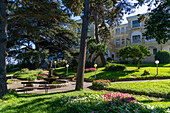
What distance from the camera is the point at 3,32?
7.00 metres

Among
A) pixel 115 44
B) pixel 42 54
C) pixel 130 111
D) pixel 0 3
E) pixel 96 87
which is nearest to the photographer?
pixel 130 111

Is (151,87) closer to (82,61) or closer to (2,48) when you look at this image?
(82,61)

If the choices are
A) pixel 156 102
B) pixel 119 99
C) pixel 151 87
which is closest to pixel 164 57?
pixel 151 87

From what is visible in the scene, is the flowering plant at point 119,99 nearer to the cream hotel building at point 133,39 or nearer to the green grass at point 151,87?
the green grass at point 151,87

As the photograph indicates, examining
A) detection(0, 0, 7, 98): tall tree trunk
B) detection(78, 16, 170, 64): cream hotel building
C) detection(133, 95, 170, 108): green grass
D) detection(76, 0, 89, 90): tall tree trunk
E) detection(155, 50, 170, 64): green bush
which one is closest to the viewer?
detection(133, 95, 170, 108): green grass

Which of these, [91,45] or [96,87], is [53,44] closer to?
[91,45]

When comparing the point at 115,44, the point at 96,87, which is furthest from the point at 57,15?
the point at 115,44

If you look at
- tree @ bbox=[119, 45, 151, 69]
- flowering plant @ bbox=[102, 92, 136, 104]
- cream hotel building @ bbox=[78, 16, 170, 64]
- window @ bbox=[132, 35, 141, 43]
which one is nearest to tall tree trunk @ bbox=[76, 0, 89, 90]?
flowering plant @ bbox=[102, 92, 136, 104]

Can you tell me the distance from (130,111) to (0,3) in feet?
29.0

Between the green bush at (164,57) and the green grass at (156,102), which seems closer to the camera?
the green grass at (156,102)

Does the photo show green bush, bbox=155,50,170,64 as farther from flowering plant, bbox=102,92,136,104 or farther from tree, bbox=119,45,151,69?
flowering plant, bbox=102,92,136,104

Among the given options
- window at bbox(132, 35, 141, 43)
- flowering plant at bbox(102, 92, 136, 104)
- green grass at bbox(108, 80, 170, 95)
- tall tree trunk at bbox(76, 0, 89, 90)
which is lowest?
green grass at bbox(108, 80, 170, 95)

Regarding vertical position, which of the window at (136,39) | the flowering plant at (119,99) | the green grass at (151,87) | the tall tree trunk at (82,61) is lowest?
the green grass at (151,87)

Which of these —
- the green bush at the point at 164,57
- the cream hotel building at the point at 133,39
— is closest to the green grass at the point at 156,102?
the cream hotel building at the point at 133,39
